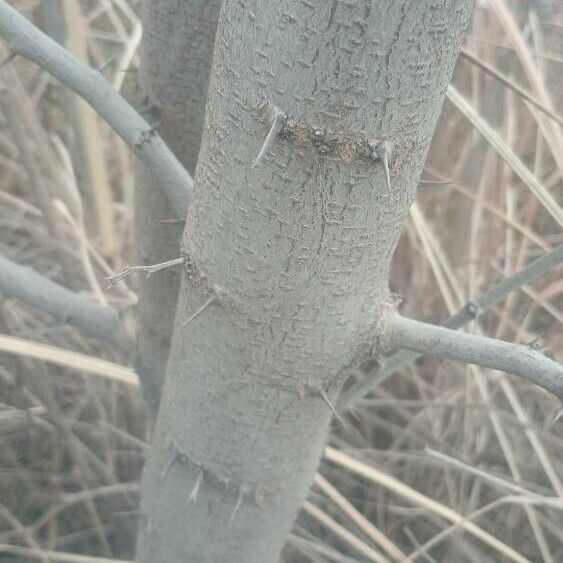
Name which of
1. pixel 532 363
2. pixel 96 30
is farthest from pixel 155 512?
pixel 96 30

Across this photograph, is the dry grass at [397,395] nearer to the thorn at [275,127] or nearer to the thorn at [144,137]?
the thorn at [144,137]

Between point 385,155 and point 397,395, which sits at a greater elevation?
point 385,155

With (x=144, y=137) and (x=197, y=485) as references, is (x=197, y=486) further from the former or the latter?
(x=144, y=137)

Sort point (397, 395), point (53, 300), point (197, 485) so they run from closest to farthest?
point (197, 485) → point (53, 300) → point (397, 395)

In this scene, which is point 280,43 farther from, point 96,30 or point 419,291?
point 96,30

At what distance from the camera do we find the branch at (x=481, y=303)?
44 centimetres

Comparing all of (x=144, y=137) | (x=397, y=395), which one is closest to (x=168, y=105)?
(x=144, y=137)

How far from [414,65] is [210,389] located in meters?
0.22

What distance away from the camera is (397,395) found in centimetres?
103

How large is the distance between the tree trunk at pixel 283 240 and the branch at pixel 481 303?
63 mm

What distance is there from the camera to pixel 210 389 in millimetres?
425

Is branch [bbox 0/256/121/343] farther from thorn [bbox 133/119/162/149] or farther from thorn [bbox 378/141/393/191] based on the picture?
thorn [bbox 378/141/393/191]

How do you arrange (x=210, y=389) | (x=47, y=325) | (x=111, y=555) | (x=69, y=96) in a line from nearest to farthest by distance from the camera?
(x=210, y=389) < (x=69, y=96) < (x=111, y=555) < (x=47, y=325)

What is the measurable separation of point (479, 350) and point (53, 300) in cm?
35
